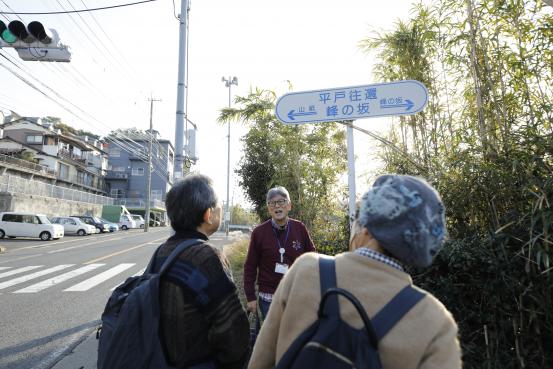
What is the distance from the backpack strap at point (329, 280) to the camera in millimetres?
1071

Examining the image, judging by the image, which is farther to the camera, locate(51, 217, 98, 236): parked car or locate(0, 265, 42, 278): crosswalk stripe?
locate(51, 217, 98, 236): parked car

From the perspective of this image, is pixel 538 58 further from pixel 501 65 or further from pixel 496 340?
pixel 496 340

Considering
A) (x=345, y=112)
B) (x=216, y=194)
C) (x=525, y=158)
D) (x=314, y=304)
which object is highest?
(x=345, y=112)

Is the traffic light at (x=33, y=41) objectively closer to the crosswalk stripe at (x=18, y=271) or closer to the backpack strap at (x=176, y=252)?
the crosswalk stripe at (x=18, y=271)

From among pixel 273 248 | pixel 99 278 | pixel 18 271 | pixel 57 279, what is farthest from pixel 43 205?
pixel 273 248

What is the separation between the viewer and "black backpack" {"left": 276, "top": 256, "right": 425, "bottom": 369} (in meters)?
1.01

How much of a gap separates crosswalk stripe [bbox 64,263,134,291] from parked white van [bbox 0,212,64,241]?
12.9 m

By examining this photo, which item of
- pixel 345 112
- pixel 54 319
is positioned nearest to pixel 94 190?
pixel 54 319

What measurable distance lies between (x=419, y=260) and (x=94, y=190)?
57895 mm

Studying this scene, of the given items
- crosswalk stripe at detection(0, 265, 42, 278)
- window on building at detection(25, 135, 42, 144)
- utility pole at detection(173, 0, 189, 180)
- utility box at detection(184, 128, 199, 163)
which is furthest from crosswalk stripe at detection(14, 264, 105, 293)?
window on building at detection(25, 135, 42, 144)

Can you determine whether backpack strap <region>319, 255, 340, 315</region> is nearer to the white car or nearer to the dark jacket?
the dark jacket

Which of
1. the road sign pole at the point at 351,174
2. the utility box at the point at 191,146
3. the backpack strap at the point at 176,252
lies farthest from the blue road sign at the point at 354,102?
the utility box at the point at 191,146

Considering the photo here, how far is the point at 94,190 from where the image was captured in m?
52.8

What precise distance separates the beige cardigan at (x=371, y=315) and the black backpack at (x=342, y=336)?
0.02m
